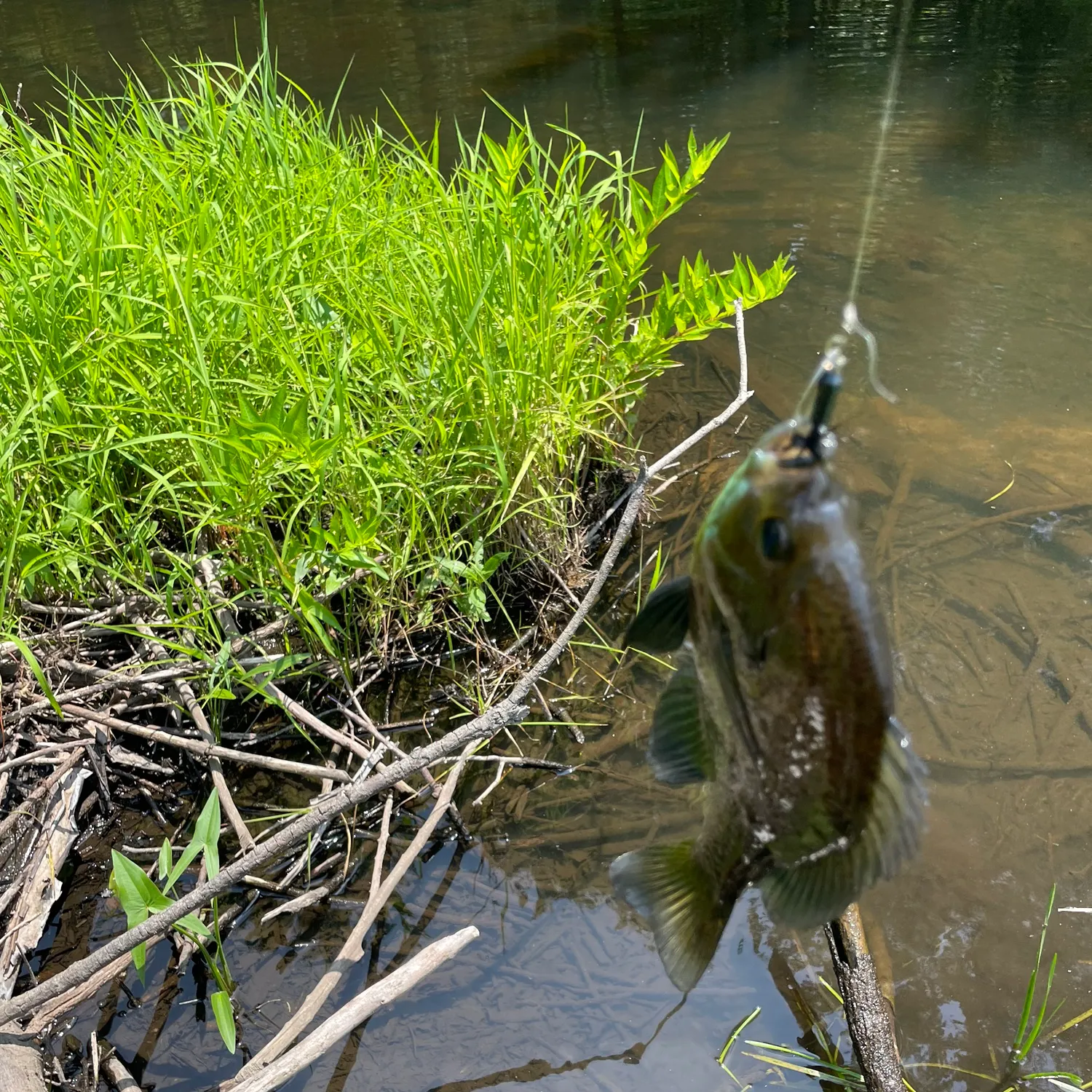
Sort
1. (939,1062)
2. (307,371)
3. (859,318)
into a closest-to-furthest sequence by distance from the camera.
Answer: (939,1062), (307,371), (859,318)

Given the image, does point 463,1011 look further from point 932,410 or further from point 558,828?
point 932,410

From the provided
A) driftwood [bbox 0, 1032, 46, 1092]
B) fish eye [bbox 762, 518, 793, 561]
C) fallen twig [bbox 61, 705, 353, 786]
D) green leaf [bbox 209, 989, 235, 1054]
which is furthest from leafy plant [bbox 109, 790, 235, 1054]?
fish eye [bbox 762, 518, 793, 561]

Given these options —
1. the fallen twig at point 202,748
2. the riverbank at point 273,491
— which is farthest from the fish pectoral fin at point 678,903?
the fallen twig at point 202,748

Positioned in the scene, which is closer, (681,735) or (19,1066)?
(681,735)

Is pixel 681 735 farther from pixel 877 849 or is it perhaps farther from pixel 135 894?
pixel 135 894

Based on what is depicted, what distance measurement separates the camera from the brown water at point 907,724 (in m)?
2.12

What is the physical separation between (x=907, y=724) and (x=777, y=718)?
215 cm

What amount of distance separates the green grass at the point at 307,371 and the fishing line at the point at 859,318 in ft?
3.18

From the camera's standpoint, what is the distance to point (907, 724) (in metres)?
2.79

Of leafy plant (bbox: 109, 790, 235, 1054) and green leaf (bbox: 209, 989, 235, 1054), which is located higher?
leafy plant (bbox: 109, 790, 235, 1054)

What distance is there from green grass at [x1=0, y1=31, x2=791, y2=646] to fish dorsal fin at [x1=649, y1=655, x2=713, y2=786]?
1.49 m

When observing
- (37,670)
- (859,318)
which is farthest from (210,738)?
(859,318)

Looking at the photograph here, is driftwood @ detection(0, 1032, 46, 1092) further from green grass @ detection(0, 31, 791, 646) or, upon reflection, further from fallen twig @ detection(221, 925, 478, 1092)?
green grass @ detection(0, 31, 791, 646)

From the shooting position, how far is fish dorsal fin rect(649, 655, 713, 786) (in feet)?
3.20
